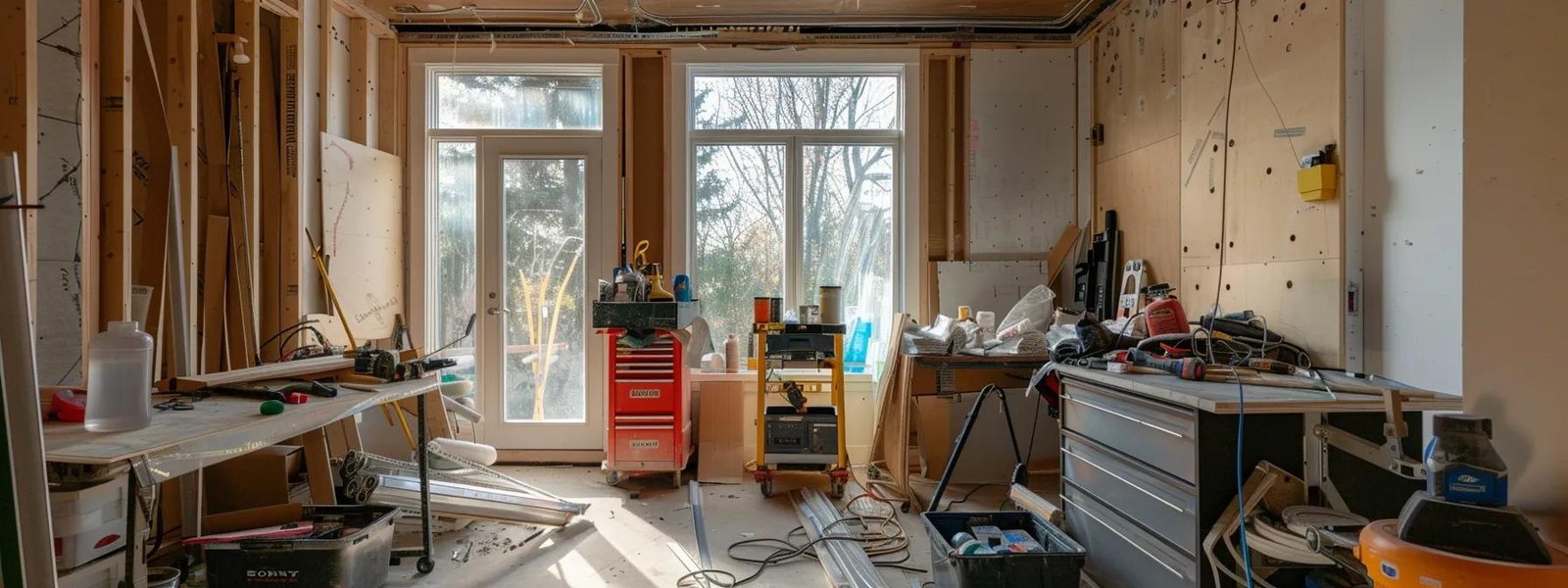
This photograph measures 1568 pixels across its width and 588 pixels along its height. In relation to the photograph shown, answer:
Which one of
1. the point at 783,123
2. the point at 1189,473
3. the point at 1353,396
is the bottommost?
the point at 1189,473

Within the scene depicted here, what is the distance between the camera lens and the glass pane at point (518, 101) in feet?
13.3

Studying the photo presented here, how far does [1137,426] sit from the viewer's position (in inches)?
75.9

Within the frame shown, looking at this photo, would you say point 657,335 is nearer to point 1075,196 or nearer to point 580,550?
point 580,550

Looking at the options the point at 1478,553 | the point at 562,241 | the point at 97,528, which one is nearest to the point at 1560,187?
the point at 1478,553

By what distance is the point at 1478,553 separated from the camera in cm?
94

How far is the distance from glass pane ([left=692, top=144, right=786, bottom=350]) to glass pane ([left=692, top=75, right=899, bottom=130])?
19cm

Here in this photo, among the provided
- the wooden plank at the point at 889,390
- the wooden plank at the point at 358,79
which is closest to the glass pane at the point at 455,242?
the wooden plank at the point at 358,79

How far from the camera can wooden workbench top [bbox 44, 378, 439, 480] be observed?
126 centimetres

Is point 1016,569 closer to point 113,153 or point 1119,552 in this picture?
point 1119,552

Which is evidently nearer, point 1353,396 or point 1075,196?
point 1353,396

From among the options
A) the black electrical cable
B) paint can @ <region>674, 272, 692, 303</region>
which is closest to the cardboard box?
paint can @ <region>674, 272, 692, 303</region>

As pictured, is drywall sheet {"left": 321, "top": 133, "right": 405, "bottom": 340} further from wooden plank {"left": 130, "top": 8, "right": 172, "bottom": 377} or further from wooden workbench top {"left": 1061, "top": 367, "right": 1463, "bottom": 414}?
wooden workbench top {"left": 1061, "top": 367, "right": 1463, "bottom": 414}

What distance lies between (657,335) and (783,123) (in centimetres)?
157

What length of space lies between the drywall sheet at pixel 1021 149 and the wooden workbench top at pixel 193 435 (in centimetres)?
340
